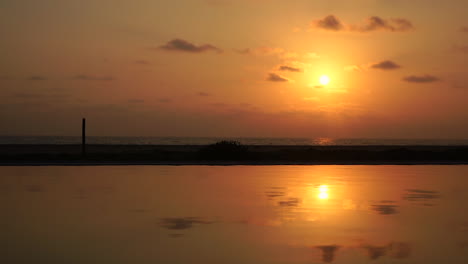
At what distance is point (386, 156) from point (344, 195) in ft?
62.4

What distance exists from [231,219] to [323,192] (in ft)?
19.8

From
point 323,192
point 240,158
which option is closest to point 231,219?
point 323,192

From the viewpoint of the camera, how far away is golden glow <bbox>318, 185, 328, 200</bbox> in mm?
17156

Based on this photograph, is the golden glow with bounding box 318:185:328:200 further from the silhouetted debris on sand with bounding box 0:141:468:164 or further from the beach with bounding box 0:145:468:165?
the silhouetted debris on sand with bounding box 0:141:468:164

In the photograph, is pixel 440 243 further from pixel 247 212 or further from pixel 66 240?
pixel 66 240

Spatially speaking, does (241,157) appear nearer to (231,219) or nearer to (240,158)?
(240,158)

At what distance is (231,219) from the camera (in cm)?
1306

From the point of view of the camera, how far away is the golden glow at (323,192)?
17.2 m

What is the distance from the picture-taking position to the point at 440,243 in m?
10.5

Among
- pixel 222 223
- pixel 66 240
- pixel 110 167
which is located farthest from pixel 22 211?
pixel 110 167

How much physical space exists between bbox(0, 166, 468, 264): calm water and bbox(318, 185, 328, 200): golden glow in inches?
1.2

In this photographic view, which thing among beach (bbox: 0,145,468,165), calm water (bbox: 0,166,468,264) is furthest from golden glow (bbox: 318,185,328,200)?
beach (bbox: 0,145,468,165)

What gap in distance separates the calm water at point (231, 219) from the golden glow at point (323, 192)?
3 cm

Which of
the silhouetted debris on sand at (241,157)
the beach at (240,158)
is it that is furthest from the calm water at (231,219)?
the silhouetted debris on sand at (241,157)
